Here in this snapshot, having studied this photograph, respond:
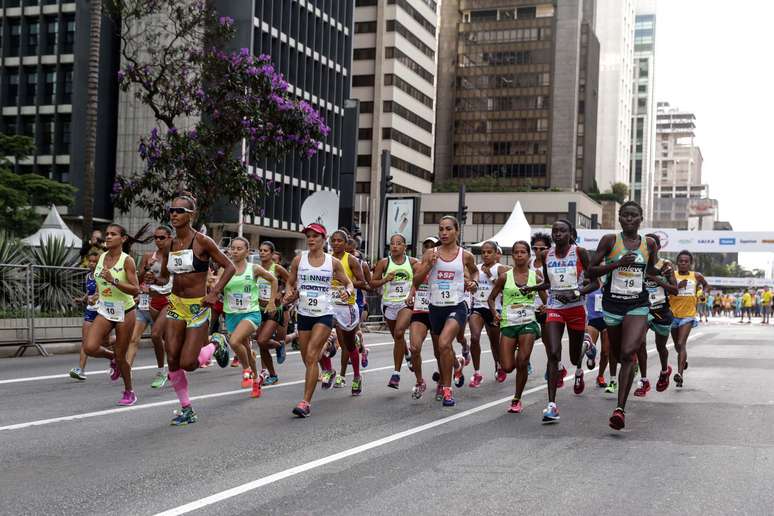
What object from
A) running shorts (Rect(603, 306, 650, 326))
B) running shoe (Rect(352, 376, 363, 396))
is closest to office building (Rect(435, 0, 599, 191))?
running shoe (Rect(352, 376, 363, 396))

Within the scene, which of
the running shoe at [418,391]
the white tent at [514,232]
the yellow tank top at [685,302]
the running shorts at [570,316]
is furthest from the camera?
the white tent at [514,232]

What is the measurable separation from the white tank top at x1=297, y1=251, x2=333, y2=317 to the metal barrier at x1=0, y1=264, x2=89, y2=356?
8.15 metres

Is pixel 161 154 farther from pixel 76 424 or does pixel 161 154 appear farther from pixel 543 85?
pixel 543 85

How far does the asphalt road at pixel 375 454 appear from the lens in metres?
5.80

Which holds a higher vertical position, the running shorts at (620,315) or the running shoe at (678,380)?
the running shorts at (620,315)

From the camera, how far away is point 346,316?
1141 cm

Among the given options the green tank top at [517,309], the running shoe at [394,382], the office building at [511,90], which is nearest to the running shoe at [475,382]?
the running shoe at [394,382]

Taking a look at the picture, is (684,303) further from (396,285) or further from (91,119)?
(91,119)

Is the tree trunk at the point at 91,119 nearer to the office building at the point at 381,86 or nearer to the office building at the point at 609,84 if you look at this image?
the office building at the point at 381,86

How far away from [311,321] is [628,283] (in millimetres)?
3034

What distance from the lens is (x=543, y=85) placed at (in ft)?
387

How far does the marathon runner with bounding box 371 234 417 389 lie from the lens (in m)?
11.8

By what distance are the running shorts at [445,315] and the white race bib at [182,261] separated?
3.01 m

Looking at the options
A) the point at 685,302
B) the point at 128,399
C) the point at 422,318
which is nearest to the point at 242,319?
the point at 128,399
